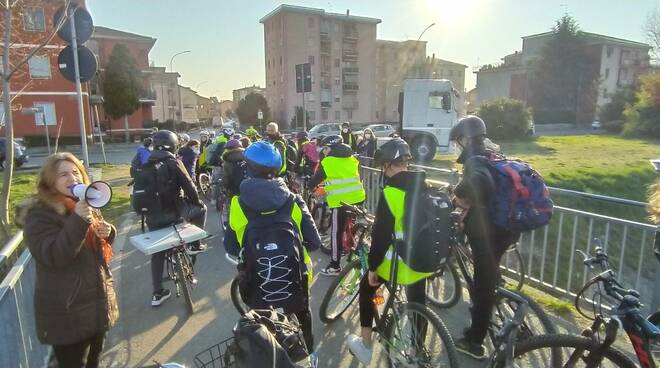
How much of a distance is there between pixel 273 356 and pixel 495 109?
95.3ft

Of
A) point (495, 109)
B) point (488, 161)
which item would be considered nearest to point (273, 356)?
point (488, 161)

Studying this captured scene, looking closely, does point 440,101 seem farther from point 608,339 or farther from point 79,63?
point 608,339

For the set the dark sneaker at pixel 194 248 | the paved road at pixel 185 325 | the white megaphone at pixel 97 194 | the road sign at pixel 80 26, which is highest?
the road sign at pixel 80 26

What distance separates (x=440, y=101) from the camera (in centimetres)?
1802

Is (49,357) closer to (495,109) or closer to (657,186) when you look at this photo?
(657,186)

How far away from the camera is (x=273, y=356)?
62.2 inches

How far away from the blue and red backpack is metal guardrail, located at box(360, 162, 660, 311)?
4.73 ft

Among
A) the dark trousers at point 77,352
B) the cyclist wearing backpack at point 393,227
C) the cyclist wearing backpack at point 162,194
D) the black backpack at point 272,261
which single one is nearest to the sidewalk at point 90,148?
the cyclist wearing backpack at point 162,194

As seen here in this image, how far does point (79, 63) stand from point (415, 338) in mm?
7159

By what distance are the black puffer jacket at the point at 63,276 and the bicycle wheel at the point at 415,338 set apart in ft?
6.19

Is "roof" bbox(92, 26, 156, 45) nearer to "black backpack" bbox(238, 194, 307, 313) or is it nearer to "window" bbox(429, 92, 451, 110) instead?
"window" bbox(429, 92, 451, 110)

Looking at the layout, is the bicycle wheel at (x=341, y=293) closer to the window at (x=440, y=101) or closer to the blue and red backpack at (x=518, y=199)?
the blue and red backpack at (x=518, y=199)

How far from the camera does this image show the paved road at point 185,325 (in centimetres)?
351

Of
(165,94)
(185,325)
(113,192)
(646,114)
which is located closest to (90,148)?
(113,192)
